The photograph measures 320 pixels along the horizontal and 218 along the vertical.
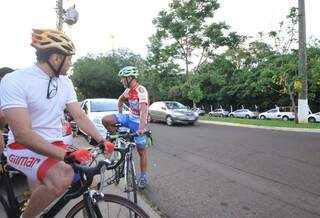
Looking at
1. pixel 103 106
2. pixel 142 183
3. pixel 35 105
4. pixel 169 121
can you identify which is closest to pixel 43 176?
pixel 35 105

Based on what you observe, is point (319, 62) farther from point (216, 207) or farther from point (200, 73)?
point (216, 207)

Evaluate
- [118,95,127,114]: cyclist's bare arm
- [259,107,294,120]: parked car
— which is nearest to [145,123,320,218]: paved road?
[118,95,127,114]: cyclist's bare arm

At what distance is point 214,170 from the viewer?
8539 mm

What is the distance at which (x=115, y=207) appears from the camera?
312 cm

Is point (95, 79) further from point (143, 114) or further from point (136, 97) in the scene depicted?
point (143, 114)

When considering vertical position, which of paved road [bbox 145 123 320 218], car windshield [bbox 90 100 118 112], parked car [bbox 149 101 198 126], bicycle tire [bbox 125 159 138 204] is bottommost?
paved road [bbox 145 123 320 218]

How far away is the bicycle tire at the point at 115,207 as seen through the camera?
2977 millimetres

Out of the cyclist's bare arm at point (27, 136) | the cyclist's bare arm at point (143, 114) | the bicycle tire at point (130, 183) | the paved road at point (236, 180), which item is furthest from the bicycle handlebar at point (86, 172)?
the cyclist's bare arm at point (143, 114)

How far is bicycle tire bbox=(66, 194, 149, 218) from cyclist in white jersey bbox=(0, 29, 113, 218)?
232mm

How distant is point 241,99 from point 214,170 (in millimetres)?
50918

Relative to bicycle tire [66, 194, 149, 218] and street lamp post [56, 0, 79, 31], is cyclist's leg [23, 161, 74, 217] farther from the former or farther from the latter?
street lamp post [56, 0, 79, 31]

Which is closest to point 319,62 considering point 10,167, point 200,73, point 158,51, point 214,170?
point 200,73

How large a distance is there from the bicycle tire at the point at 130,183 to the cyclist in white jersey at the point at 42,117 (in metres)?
1.98

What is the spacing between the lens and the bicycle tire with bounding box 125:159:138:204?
5.34m
